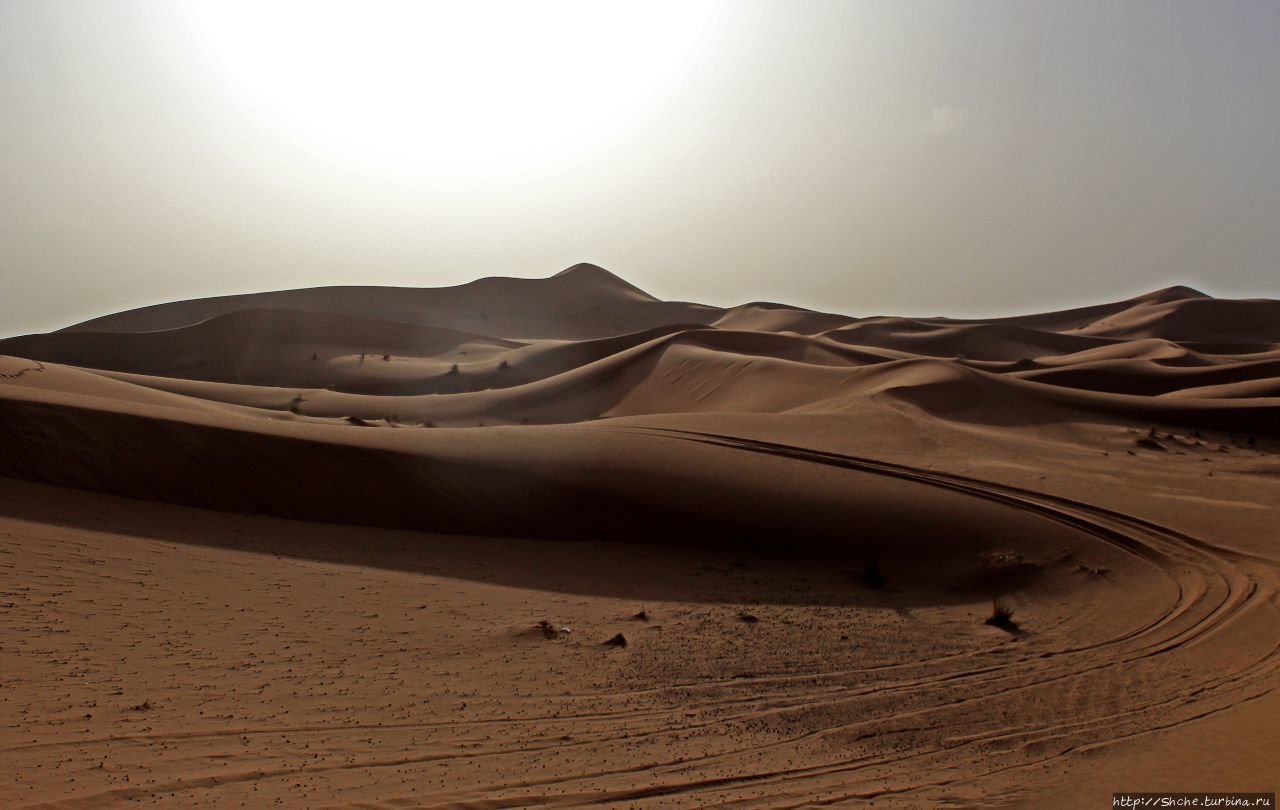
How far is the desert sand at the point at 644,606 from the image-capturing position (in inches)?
249

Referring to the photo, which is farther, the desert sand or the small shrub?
the small shrub

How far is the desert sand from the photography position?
6.33 meters

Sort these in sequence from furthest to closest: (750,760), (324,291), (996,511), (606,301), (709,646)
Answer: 1. (606,301)
2. (324,291)
3. (996,511)
4. (709,646)
5. (750,760)

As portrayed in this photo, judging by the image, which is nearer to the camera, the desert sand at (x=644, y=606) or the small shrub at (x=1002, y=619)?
the desert sand at (x=644, y=606)

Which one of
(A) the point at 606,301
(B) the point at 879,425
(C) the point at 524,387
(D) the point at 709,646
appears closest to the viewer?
(D) the point at 709,646

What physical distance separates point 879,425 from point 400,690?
1592 centimetres

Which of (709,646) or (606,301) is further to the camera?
(606,301)

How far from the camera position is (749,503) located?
14.6 m

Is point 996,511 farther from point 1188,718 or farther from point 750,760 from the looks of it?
point 750,760

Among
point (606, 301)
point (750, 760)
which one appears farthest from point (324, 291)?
point (750, 760)

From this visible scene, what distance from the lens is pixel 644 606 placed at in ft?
36.6

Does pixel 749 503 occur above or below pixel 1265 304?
below

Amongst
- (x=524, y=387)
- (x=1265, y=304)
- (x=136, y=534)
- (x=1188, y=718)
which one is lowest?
(x=1188, y=718)

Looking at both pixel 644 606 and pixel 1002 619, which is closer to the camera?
pixel 1002 619
